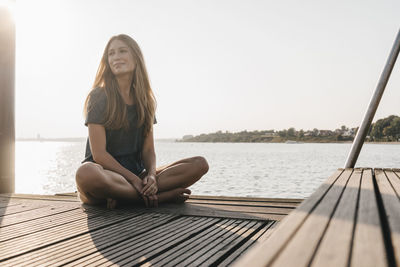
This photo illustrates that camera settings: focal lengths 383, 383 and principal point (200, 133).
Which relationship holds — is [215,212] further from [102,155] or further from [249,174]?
[249,174]

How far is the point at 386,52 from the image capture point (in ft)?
12.3

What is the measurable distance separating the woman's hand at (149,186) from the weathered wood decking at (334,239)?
5.73ft

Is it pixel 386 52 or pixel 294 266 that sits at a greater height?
pixel 386 52

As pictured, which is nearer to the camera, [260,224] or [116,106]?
[260,224]

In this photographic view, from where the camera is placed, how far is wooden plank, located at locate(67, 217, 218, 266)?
162 cm

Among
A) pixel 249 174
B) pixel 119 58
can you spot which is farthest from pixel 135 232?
pixel 249 174

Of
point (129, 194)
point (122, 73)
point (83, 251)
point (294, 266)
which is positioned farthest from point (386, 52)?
point (294, 266)

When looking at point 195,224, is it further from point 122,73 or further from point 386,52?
point 386,52

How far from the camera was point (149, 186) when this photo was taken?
287 cm

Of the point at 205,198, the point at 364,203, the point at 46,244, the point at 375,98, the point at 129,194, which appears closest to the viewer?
the point at 364,203

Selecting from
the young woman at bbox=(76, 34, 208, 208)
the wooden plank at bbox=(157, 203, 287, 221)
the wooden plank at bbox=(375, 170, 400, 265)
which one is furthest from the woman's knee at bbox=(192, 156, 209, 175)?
the wooden plank at bbox=(375, 170, 400, 265)

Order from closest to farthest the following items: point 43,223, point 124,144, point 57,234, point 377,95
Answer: point 57,234, point 43,223, point 124,144, point 377,95

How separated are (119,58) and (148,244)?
5.86 ft

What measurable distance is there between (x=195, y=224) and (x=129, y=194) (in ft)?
2.44
